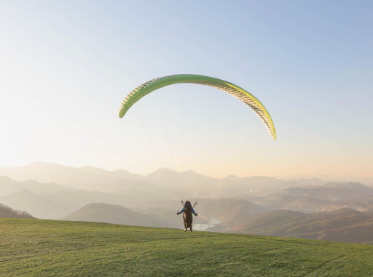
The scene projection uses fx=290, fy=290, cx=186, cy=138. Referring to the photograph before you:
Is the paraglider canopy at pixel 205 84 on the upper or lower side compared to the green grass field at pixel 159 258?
upper

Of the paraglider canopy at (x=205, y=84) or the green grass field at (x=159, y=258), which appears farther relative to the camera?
the paraglider canopy at (x=205, y=84)

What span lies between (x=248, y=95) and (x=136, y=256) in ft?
45.7

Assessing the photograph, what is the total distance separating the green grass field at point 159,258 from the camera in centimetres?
1194

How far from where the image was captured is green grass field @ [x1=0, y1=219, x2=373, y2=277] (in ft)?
39.2

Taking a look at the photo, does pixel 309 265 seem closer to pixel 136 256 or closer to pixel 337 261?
pixel 337 261

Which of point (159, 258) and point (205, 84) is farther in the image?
point (205, 84)

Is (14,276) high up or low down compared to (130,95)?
down

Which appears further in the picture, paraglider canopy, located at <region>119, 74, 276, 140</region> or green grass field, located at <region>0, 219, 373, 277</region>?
paraglider canopy, located at <region>119, 74, 276, 140</region>

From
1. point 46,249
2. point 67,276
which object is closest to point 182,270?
point 67,276

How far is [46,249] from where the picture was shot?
14.8 meters

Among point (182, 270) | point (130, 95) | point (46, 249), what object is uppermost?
point (130, 95)

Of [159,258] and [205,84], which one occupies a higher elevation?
[205,84]

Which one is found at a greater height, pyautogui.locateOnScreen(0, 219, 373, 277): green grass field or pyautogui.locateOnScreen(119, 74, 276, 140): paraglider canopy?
pyautogui.locateOnScreen(119, 74, 276, 140): paraglider canopy

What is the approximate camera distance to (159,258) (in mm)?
13742
